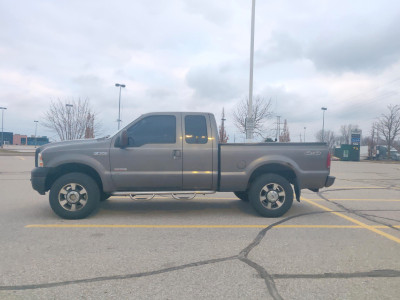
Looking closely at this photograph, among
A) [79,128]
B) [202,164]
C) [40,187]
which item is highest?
[79,128]

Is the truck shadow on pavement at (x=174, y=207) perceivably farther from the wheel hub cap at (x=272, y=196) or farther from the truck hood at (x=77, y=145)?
the truck hood at (x=77, y=145)

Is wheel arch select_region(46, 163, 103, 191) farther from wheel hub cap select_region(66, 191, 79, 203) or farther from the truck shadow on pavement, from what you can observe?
the truck shadow on pavement

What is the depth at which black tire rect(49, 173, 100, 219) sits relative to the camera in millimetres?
5664

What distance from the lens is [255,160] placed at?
5.99 metres

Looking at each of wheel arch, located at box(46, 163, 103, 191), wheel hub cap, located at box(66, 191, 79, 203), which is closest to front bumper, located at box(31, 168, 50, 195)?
wheel arch, located at box(46, 163, 103, 191)

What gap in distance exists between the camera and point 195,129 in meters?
6.04

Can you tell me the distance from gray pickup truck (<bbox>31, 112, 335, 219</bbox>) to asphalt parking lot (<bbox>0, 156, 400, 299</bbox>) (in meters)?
0.50

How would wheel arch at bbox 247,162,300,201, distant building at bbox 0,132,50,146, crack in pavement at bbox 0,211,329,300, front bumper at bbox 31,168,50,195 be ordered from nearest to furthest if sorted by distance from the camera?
crack in pavement at bbox 0,211,329,300 → front bumper at bbox 31,168,50,195 → wheel arch at bbox 247,162,300,201 → distant building at bbox 0,132,50,146

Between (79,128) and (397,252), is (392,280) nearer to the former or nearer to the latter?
(397,252)

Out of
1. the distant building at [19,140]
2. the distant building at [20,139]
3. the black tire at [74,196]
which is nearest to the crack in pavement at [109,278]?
the black tire at [74,196]

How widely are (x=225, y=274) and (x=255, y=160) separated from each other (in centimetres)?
291

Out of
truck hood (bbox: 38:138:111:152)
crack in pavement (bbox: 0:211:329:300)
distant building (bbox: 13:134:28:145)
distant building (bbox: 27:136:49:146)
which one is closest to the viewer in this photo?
crack in pavement (bbox: 0:211:329:300)

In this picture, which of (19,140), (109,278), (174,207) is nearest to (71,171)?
(174,207)

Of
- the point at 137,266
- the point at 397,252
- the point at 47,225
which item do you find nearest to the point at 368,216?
the point at 397,252
